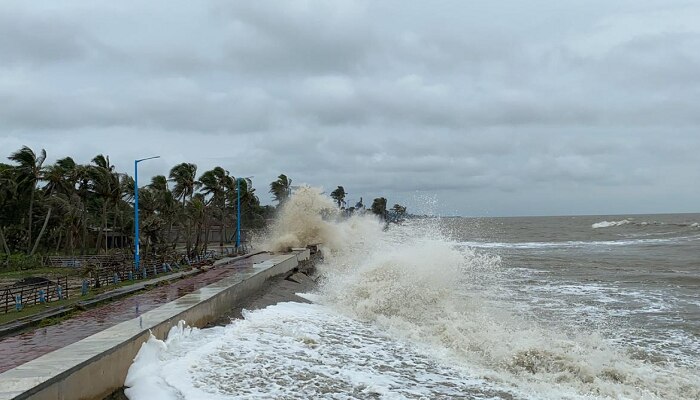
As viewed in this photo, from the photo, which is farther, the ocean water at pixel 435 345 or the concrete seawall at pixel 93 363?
the ocean water at pixel 435 345

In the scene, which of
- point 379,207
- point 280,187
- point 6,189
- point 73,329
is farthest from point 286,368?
point 379,207

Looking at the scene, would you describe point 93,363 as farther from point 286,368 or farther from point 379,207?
point 379,207

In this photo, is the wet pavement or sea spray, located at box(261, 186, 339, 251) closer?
the wet pavement

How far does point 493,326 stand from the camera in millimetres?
11984

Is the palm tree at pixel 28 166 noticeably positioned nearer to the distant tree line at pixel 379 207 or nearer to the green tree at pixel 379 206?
the distant tree line at pixel 379 207

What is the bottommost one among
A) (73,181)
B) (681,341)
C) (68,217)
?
(681,341)

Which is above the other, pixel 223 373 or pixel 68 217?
pixel 68 217

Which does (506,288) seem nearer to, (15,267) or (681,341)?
(681,341)

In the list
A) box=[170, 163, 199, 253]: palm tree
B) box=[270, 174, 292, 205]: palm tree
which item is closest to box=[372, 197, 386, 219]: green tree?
box=[270, 174, 292, 205]: palm tree

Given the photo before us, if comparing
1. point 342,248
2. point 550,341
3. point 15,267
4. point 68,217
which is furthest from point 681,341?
point 68,217

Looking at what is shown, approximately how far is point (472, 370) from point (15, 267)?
3122 centimetres

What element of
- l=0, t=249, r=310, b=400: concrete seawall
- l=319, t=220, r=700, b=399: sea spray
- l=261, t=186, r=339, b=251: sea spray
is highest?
l=261, t=186, r=339, b=251: sea spray

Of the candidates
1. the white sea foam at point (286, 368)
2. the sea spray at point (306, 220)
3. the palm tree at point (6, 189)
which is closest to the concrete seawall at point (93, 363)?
the white sea foam at point (286, 368)

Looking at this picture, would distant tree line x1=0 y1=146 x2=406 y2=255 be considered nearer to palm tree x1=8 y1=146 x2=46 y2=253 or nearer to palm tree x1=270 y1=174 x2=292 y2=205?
palm tree x1=8 y1=146 x2=46 y2=253
